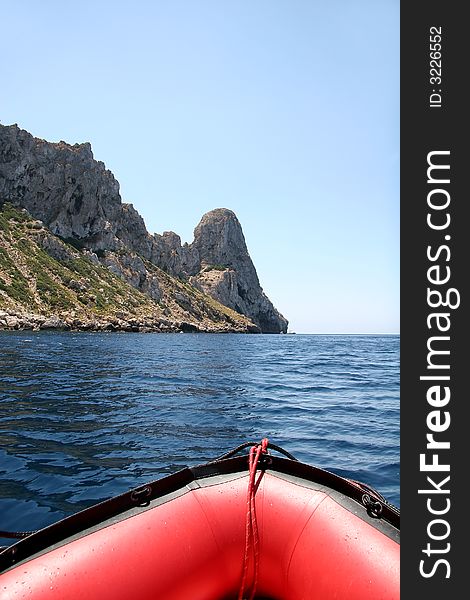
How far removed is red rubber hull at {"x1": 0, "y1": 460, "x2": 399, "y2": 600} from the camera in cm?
244

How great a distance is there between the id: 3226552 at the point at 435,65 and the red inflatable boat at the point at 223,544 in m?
2.88

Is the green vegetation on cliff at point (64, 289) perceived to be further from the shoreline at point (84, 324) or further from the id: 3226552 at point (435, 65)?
the id: 3226552 at point (435, 65)

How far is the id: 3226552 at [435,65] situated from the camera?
7.41 feet

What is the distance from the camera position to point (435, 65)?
2270 mm

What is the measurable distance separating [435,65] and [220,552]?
3714mm

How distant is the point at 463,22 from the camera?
2.20 meters

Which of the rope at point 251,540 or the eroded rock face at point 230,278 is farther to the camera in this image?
the eroded rock face at point 230,278

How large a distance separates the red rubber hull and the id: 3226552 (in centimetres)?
289

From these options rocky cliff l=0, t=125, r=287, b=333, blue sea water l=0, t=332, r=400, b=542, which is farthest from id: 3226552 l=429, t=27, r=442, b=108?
rocky cliff l=0, t=125, r=287, b=333

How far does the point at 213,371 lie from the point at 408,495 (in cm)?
2188

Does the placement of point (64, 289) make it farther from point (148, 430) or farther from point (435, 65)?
point (435, 65)

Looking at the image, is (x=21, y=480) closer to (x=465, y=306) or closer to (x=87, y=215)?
(x=465, y=306)

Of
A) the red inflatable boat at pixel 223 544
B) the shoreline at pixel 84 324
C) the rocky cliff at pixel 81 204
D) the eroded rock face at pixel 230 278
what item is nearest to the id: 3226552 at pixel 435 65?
the red inflatable boat at pixel 223 544

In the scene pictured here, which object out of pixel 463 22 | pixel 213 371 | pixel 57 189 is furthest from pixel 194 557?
pixel 57 189
